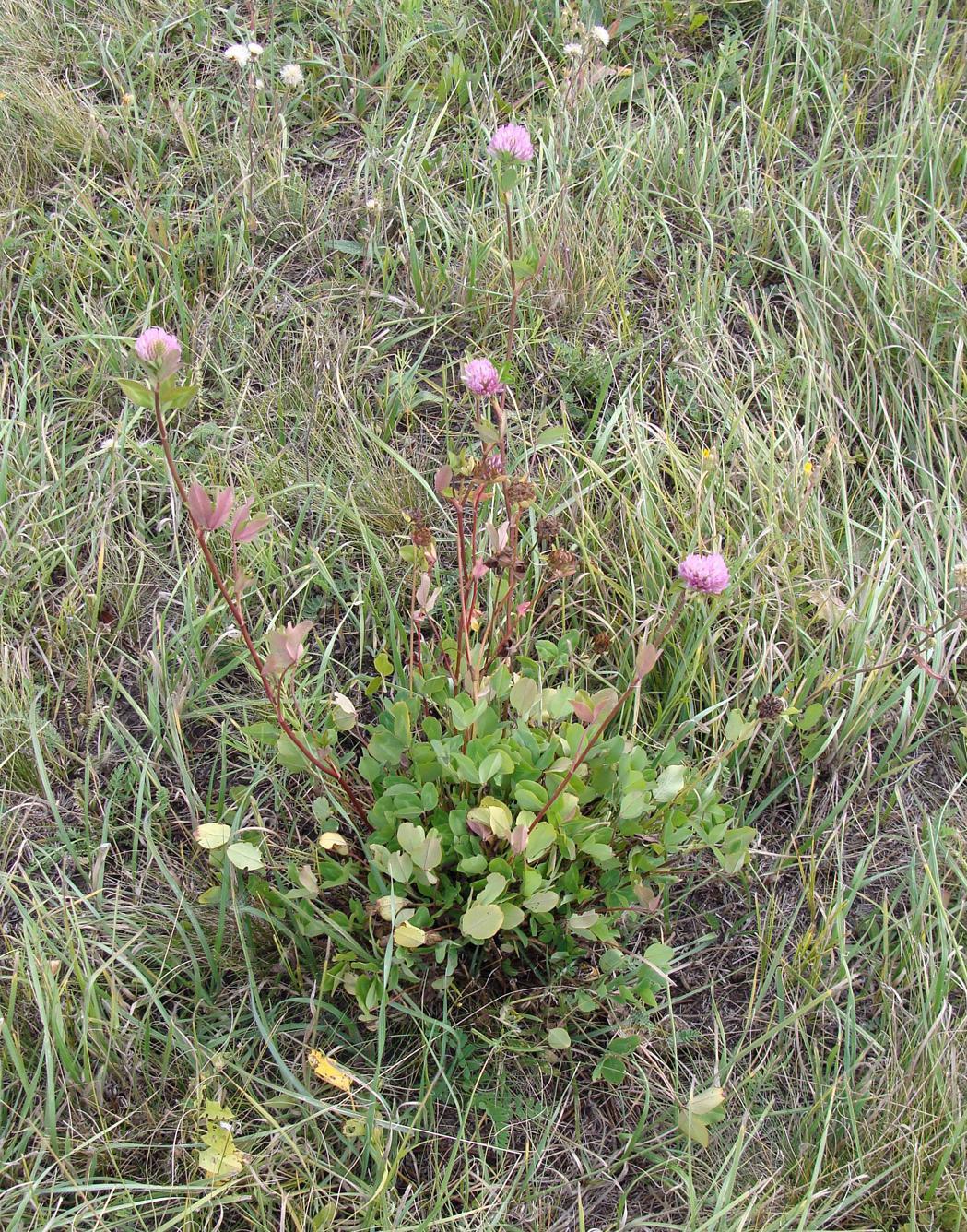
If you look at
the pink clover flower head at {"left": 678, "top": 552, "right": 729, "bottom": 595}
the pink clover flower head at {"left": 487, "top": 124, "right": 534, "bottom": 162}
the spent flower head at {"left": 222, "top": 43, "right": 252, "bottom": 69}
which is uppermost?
the pink clover flower head at {"left": 487, "top": 124, "right": 534, "bottom": 162}

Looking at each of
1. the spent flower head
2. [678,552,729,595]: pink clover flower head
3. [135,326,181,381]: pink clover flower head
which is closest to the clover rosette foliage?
[678,552,729,595]: pink clover flower head

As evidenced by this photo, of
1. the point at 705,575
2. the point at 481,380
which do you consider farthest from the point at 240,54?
the point at 705,575

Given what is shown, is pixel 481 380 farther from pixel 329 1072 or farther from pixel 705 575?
pixel 329 1072

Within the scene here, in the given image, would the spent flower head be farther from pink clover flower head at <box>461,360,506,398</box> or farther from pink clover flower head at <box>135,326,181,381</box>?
pink clover flower head at <box>135,326,181,381</box>

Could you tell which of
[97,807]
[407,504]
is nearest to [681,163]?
[407,504]

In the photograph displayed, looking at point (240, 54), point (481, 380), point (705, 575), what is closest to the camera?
point (705, 575)

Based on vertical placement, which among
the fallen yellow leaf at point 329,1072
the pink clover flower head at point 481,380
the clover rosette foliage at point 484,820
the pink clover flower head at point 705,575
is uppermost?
the pink clover flower head at point 481,380

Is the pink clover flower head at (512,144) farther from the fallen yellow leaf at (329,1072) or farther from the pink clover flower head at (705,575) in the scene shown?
the fallen yellow leaf at (329,1072)

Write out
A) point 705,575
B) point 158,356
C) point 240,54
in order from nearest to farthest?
point 158,356
point 705,575
point 240,54

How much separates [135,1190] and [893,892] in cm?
131

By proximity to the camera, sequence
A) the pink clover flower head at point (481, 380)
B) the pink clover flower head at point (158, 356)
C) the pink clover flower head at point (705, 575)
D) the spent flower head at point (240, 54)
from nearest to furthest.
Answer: the pink clover flower head at point (158, 356) → the pink clover flower head at point (705, 575) → the pink clover flower head at point (481, 380) → the spent flower head at point (240, 54)

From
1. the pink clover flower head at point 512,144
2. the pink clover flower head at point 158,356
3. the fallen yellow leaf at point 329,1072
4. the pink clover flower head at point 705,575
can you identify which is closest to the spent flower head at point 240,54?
the pink clover flower head at point 512,144

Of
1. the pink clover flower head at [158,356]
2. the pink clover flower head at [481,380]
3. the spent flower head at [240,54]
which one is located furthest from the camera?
the spent flower head at [240,54]

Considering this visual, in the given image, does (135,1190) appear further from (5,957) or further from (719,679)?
(719,679)
